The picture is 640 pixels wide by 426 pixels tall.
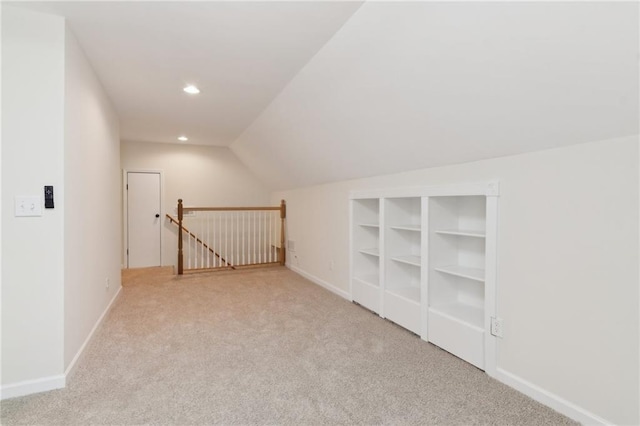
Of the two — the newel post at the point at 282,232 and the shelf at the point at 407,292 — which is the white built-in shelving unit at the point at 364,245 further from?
the newel post at the point at 282,232

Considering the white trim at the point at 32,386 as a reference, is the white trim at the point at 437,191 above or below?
above

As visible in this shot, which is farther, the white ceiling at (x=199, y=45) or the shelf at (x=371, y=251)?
the shelf at (x=371, y=251)

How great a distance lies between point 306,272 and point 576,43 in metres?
4.32

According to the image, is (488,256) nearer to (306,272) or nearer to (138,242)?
(306,272)

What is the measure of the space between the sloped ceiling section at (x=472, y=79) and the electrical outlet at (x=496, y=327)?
1114 millimetres

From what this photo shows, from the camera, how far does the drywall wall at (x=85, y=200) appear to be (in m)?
2.16

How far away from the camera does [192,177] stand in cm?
645

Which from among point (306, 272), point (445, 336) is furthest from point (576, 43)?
point (306, 272)

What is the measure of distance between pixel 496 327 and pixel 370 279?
168 centimetres

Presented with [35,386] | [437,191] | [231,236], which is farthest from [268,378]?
[231,236]

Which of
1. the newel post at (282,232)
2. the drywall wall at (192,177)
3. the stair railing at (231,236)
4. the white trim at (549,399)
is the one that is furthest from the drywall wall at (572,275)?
the drywall wall at (192,177)

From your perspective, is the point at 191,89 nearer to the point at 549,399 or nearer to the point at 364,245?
the point at 364,245

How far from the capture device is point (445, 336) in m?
2.57

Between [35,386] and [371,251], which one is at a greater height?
[371,251]
